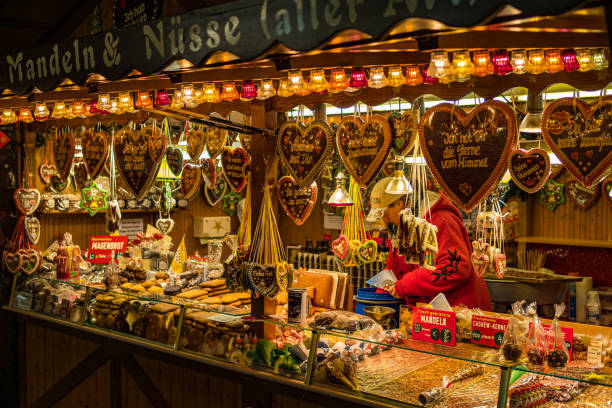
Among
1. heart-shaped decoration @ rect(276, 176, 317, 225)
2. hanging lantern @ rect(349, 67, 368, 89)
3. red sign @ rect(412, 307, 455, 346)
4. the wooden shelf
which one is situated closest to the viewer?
hanging lantern @ rect(349, 67, 368, 89)

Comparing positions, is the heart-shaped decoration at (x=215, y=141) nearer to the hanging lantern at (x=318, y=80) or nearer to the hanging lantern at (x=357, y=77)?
the hanging lantern at (x=318, y=80)

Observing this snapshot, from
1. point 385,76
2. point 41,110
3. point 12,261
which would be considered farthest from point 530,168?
point 12,261

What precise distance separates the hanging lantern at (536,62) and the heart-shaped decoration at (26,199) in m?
4.82

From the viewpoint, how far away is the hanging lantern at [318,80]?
3316 millimetres

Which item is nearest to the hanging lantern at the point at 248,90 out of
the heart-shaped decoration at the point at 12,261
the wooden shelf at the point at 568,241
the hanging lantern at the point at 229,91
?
the hanging lantern at the point at 229,91

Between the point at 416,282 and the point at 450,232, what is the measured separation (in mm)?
467

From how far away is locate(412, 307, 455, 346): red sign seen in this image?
3.53 m

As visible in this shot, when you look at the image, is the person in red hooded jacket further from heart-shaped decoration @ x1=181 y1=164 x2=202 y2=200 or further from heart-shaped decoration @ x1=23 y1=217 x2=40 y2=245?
heart-shaped decoration @ x1=23 y1=217 x2=40 y2=245

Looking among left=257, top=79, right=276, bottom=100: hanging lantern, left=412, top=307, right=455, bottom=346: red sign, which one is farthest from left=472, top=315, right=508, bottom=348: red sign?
left=257, top=79, right=276, bottom=100: hanging lantern

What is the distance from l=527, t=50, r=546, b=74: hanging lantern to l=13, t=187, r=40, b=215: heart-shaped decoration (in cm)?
482

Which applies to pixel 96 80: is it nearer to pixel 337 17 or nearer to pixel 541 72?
pixel 337 17

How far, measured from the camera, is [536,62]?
281 cm

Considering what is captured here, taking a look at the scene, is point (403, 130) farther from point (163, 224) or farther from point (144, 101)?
point (163, 224)

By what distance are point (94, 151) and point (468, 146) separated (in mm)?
3131
